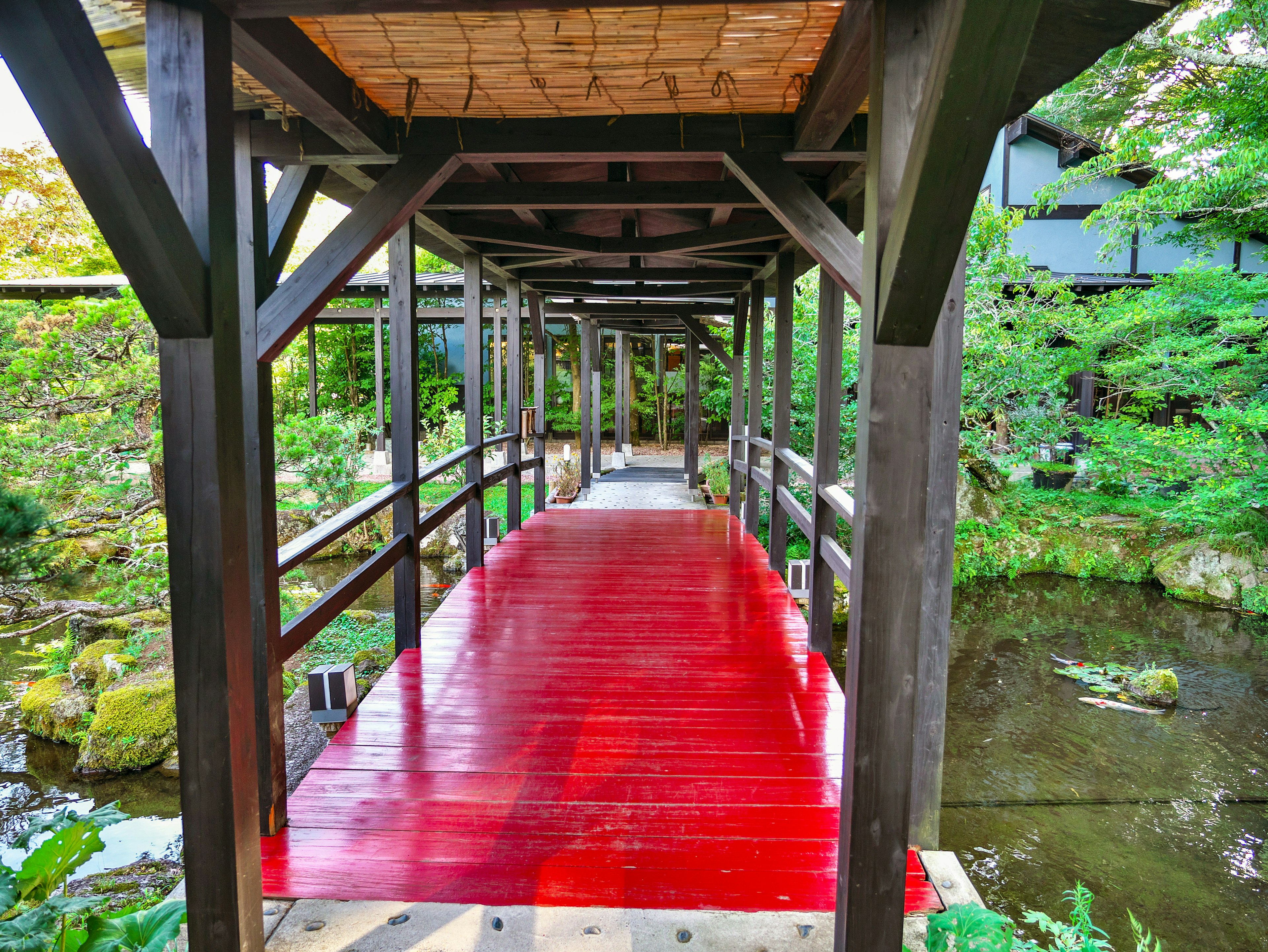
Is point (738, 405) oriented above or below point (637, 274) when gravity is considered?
below

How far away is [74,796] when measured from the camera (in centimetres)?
464

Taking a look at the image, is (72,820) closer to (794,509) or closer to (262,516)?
(262,516)

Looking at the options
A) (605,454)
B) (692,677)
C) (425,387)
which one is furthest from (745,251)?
(425,387)

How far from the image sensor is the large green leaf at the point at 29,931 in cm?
149

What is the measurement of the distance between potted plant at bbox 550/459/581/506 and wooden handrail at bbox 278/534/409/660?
6.32 meters

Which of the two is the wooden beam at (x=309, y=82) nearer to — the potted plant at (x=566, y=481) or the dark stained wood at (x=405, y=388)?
the dark stained wood at (x=405, y=388)

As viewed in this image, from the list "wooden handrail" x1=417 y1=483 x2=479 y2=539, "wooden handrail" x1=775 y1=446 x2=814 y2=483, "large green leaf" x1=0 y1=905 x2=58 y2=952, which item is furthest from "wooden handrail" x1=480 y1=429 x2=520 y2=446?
"large green leaf" x1=0 y1=905 x2=58 y2=952

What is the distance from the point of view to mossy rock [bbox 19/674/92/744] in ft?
17.2

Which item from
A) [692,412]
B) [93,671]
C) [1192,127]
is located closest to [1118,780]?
[93,671]

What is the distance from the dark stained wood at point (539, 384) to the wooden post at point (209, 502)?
6.35m

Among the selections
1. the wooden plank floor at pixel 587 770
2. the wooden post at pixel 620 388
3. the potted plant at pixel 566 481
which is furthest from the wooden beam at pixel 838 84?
the wooden post at pixel 620 388

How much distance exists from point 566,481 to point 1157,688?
7.01 meters

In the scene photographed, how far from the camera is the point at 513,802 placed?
261cm

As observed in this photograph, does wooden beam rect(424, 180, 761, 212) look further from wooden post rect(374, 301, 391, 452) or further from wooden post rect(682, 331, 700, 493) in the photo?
wooden post rect(374, 301, 391, 452)
